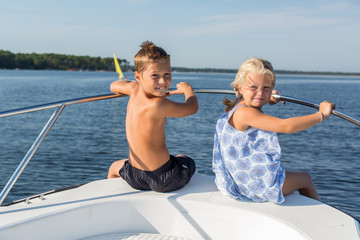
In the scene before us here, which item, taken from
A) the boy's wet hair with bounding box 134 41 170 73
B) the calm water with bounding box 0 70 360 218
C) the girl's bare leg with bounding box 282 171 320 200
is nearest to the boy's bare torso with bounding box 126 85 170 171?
the boy's wet hair with bounding box 134 41 170 73

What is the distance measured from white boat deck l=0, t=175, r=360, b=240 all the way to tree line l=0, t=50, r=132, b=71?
341ft

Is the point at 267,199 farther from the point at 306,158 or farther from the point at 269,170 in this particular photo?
the point at 306,158

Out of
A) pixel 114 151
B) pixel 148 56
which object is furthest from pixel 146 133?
pixel 114 151

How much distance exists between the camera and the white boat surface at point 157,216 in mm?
2219

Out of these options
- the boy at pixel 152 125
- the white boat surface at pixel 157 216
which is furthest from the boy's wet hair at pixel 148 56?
the white boat surface at pixel 157 216

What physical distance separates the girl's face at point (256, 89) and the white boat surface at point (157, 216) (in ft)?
2.08

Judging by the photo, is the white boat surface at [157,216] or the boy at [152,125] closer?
the white boat surface at [157,216]

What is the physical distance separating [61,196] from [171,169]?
2.37ft

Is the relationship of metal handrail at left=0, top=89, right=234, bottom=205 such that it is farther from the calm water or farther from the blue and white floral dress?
the calm water

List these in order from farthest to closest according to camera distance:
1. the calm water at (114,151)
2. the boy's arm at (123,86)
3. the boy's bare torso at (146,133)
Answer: the calm water at (114,151)
the boy's arm at (123,86)
the boy's bare torso at (146,133)

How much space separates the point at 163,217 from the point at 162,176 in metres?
0.26

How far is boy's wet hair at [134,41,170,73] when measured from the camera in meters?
2.59

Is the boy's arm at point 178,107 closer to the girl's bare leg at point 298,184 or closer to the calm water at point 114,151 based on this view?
the girl's bare leg at point 298,184

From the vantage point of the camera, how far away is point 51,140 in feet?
39.5
